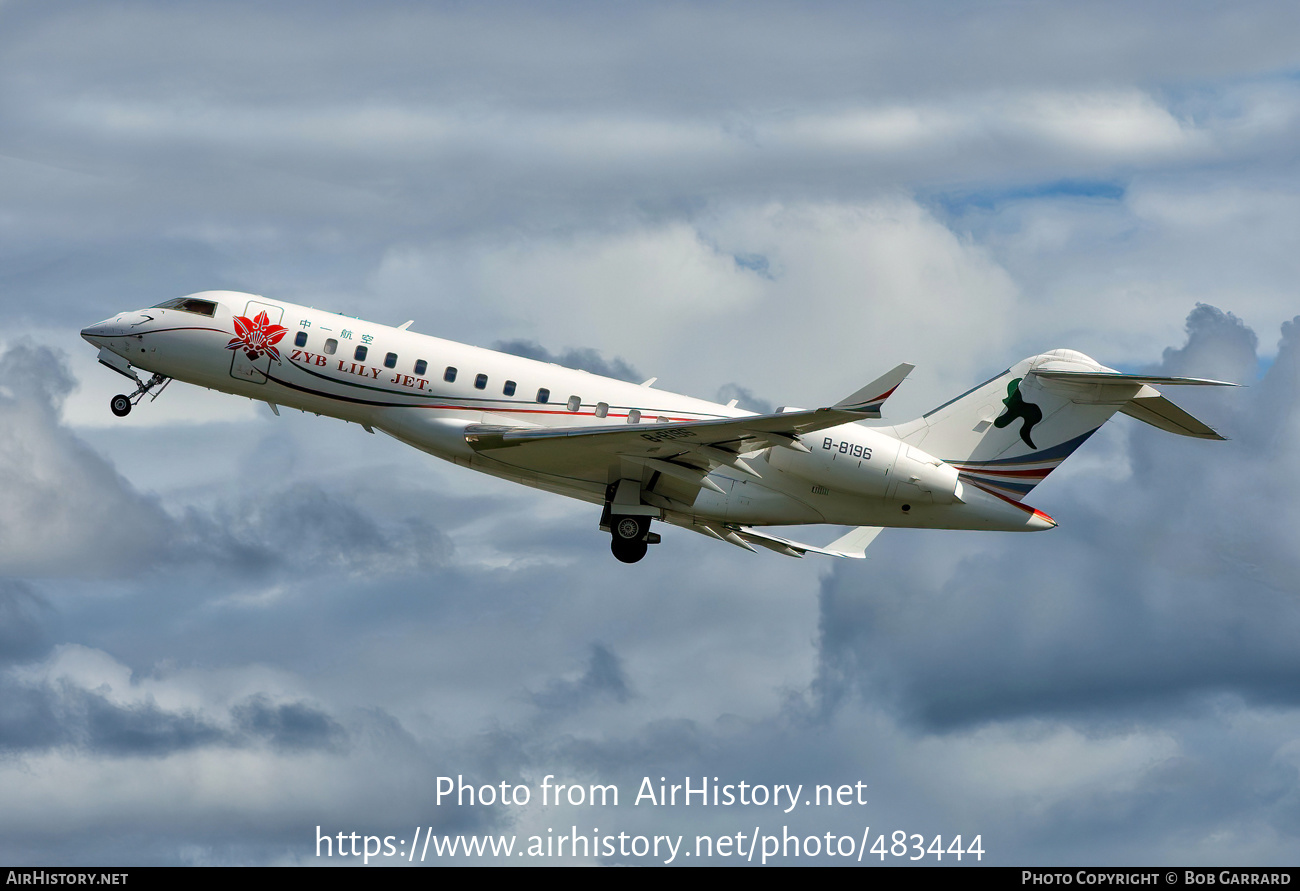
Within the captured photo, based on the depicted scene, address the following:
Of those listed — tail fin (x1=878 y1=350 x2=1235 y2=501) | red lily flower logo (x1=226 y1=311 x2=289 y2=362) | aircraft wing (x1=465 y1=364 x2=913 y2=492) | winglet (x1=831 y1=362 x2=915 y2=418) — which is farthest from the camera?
tail fin (x1=878 y1=350 x2=1235 y2=501)

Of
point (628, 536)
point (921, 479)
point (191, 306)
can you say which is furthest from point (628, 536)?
point (191, 306)

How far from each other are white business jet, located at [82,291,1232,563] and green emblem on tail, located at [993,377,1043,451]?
33mm

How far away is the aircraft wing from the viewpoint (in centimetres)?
2558

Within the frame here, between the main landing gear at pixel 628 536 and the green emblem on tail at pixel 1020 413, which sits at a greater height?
the green emblem on tail at pixel 1020 413

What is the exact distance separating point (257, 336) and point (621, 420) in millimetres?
8251

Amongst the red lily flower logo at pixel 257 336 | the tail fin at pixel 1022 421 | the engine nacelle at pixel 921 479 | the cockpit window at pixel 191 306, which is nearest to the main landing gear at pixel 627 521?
the engine nacelle at pixel 921 479

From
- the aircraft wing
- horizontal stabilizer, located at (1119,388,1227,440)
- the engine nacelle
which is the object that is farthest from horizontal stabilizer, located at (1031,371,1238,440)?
the aircraft wing

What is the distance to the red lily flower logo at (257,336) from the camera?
2931cm

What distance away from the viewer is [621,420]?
29234 mm

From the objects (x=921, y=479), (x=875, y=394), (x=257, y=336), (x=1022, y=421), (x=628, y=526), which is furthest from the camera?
(x=1022, y=421)

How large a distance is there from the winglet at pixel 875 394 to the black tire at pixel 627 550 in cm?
776

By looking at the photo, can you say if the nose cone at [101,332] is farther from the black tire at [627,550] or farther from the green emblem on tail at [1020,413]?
the green emblem on tail at [1020,413]

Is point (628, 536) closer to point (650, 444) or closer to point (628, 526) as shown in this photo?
point (628, 526)

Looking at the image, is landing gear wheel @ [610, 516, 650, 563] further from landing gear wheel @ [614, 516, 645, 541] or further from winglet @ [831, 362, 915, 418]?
winglet @ [831, 362, 915, 418]
